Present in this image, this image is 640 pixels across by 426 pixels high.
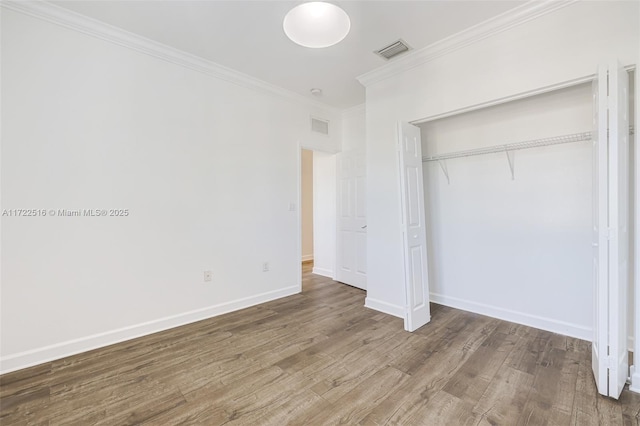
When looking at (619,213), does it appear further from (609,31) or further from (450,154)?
(450,154)

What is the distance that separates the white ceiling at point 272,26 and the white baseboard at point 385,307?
9.19 feet

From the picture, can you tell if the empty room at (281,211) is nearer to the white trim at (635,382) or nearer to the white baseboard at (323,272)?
the white trim at (635,382)

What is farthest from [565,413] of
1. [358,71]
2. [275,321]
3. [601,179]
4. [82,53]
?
[82,53]

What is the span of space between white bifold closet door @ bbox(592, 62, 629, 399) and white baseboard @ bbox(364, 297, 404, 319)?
169cm

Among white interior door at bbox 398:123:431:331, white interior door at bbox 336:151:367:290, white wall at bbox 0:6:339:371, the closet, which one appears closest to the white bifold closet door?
the closet

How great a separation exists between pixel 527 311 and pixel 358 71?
3.24 metres

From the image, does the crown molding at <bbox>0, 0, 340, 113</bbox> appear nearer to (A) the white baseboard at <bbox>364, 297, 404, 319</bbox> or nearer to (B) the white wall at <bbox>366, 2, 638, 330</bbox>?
(B) the white wall at <bbox>366, 2, 638, 330</bbox>

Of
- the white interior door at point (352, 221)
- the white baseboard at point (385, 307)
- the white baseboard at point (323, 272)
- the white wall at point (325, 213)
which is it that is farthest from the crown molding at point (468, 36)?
the white baseboard at point (323, 272)

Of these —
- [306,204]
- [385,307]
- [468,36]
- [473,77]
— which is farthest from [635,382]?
[306,204]

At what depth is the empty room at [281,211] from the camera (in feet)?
6.14

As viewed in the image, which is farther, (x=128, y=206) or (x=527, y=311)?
(x=527, y=311)

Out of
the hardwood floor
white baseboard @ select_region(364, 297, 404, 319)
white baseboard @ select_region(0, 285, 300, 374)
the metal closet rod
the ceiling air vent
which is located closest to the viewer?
the hardwood floor

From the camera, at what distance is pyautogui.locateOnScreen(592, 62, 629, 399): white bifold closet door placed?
1.78 m

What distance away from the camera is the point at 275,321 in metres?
3.15
